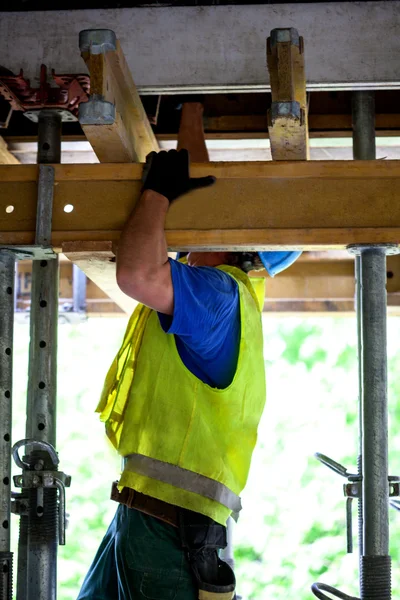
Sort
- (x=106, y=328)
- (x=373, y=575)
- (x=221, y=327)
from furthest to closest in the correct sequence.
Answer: (x=106, y=328), (x=221, y=327), (x=373, y=575)

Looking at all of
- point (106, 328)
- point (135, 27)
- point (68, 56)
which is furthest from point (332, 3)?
point (106, 328)

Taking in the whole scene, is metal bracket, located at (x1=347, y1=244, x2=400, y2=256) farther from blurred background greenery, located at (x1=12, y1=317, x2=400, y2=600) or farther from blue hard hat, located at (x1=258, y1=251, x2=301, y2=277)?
blurred background greenery, located at (x1=12, y1=317, x2=400, y2=600)

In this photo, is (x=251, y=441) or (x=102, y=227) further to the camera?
(x=251, y=441)

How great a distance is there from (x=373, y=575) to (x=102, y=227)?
4.46 feet

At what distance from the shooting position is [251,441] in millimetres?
2955

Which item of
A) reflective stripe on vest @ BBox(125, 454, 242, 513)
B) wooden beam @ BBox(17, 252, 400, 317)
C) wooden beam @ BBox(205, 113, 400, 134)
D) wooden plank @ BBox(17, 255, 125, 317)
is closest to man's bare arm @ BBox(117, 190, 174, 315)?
reflective stripe on vest @ BBox(125, 454, 242, 513)

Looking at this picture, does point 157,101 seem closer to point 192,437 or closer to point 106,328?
point 192,437

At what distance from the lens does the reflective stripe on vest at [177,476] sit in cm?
275

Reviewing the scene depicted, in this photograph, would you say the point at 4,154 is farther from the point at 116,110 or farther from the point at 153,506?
the point at 153,506

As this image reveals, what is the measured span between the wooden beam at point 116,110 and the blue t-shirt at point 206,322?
437 mm

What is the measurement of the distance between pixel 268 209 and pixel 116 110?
1.83 feet

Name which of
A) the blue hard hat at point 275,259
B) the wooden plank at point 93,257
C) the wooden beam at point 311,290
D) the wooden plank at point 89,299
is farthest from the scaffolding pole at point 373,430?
the wooden plank at point 89,299

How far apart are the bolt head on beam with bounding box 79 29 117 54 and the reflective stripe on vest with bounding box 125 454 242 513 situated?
131 centimetres

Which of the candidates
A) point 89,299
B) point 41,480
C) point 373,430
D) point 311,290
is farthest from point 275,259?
point 89,299
